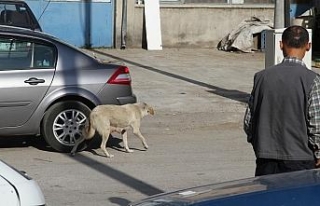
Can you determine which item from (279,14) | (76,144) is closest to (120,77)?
(76,144)

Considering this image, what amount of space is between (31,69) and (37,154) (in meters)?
1.14

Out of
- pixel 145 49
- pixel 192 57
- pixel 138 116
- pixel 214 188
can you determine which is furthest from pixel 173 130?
pixel 145 49

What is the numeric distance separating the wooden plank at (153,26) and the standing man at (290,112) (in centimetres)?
1834

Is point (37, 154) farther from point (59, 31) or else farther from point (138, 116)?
point (59, 31)

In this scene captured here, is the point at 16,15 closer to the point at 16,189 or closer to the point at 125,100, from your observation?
the point at 125,100

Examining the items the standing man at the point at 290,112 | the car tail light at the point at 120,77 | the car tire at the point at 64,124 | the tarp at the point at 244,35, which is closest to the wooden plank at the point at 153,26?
the tarp at the point at 244,35

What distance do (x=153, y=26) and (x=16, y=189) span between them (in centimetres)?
1962

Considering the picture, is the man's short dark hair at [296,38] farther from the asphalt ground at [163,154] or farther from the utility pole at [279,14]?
the utility pole at [279,14]

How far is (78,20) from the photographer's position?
2334 cm

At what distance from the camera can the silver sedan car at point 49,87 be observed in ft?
34.0

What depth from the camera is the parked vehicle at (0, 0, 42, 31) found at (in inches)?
580

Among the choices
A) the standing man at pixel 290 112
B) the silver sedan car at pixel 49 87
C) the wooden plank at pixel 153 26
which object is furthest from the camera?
the wooden plank at pixel 153 26

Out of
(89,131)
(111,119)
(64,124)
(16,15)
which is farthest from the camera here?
(16,15)

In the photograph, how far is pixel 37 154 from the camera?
1066cm
